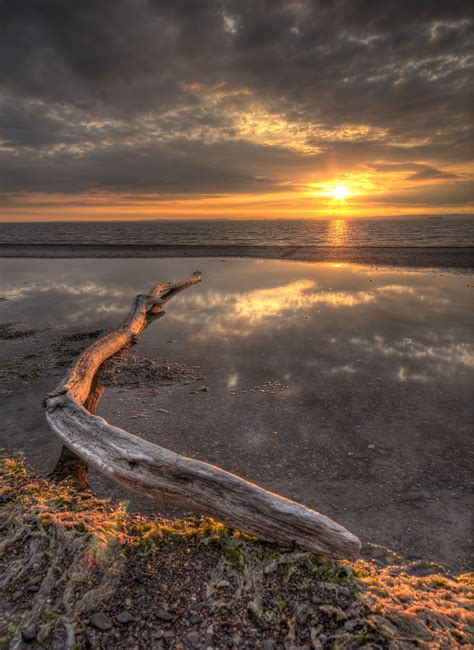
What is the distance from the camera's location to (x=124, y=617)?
3031 millimetres

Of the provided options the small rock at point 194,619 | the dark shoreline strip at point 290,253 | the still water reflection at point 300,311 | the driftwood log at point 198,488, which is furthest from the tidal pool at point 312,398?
the dark shoreline strip at point 290,253

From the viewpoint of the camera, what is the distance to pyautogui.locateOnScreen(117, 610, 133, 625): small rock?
301cm

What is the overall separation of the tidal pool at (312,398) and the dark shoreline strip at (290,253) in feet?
48.3

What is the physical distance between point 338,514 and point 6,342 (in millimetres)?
10938

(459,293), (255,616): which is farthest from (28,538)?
(459,293)

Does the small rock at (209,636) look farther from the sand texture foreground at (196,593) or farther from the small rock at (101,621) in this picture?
the small rock at (101,621)

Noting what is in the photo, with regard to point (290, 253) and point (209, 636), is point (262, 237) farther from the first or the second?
point (209, 636)

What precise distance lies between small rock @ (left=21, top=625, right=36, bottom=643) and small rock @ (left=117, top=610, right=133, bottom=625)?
0.64 meters

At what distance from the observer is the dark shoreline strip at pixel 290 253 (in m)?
30.6

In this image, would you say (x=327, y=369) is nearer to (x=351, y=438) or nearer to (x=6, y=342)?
(x=351, y=438)

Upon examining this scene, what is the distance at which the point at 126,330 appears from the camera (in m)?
11.4

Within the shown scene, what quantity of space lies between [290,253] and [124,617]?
37.7 m

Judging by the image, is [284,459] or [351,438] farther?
[351,438]

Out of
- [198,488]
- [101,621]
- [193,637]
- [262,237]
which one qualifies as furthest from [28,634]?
[262,237]
